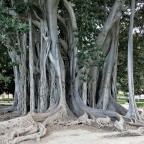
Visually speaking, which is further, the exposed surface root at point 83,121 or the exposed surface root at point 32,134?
the exposed surface root at point 83,121

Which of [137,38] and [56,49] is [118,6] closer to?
[56,49]

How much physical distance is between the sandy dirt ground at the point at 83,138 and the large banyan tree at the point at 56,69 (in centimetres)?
88

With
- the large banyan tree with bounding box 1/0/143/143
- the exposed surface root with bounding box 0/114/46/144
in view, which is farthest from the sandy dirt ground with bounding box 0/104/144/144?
the large banyan tree with bounding box 1/0/143/143

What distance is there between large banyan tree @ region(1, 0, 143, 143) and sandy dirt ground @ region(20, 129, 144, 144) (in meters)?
0.88

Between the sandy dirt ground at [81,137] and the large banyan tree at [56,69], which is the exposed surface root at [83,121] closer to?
the large banyan tree at [56,69]

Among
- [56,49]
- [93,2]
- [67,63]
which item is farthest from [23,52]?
[93,2]

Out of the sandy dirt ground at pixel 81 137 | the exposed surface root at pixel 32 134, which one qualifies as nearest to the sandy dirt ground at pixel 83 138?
the sandy dirt ground at pixel 81 137

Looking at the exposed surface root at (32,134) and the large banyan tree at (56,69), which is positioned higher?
the large banyan tree at (56,69)

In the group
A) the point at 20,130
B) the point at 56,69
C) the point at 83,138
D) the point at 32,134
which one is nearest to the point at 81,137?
the point at 83,138

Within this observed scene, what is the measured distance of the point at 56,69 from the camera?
26.8ft

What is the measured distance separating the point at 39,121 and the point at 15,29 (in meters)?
2.20

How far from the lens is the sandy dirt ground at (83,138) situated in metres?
5.48

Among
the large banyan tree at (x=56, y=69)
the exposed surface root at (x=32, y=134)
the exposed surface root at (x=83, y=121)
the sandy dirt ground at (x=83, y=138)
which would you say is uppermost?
the large banyan tree at (x=56, y=69)

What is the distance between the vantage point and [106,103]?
9.19 meters
